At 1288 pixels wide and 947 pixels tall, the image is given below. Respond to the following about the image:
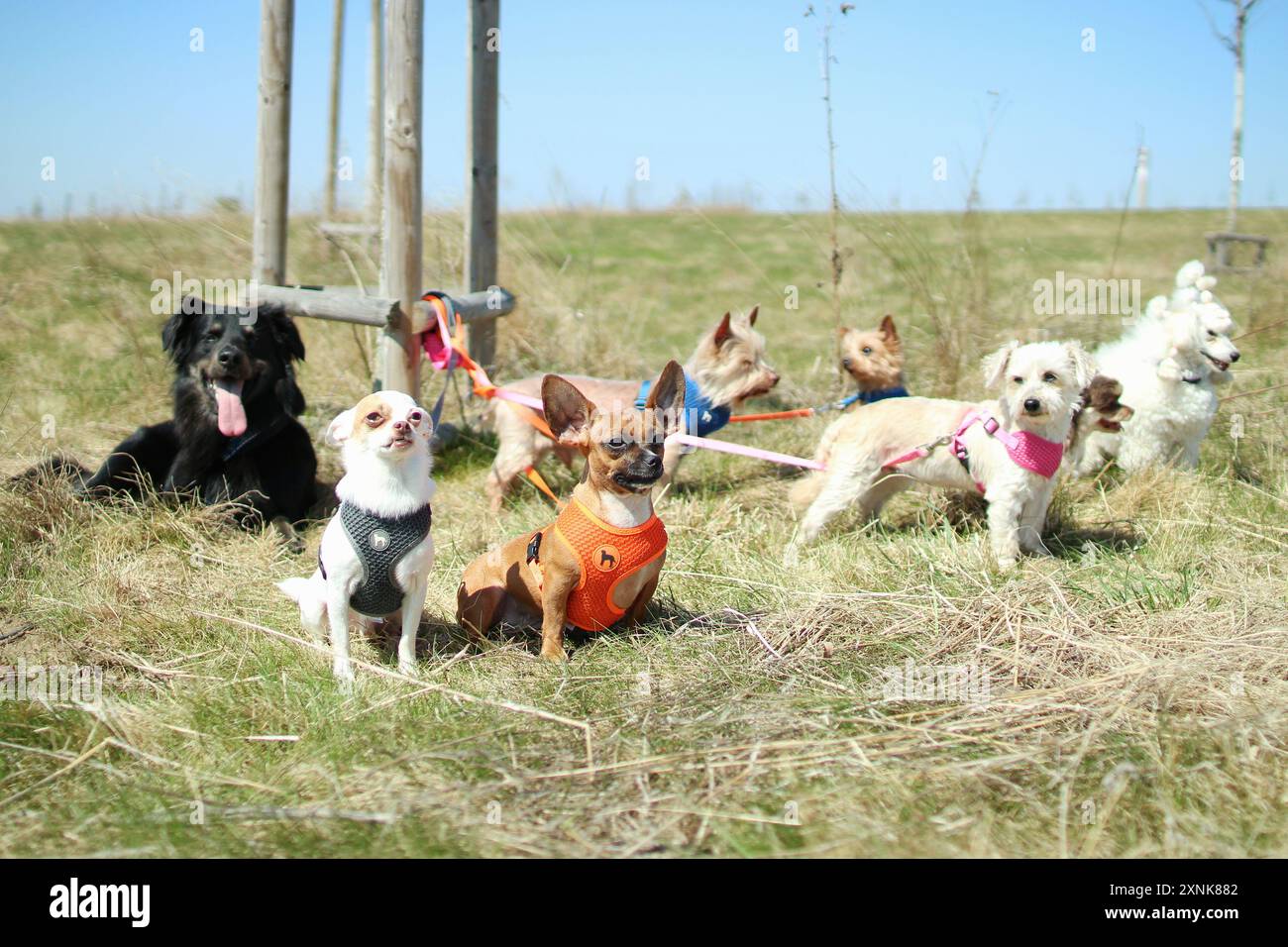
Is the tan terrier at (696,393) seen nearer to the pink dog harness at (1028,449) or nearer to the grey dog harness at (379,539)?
the pink dog harness at (1028,449)

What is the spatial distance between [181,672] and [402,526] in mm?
976

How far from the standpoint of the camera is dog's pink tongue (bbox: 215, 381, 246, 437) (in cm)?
534

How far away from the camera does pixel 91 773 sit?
3123 mm

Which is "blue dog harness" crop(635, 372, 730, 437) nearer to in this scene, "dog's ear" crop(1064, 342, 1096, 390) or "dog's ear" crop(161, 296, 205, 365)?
"dog's ear" crop(1064, 342, 1096, 390)

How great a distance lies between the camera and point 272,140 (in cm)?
713

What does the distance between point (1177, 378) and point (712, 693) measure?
4.06 meters

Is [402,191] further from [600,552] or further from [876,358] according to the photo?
[600,552]

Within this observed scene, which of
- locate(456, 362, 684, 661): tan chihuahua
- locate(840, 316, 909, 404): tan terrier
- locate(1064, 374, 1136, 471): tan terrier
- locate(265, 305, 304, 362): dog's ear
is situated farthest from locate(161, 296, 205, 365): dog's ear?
locate(1064, 374, 1136, 471): tan terrier

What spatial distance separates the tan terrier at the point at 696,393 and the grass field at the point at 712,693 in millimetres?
248

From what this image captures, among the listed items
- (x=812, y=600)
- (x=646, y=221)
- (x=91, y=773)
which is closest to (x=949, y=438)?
(x=812, y=600)

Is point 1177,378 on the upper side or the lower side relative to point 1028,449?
upper

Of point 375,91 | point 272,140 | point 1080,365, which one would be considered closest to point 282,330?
point 272,140
